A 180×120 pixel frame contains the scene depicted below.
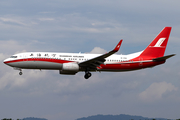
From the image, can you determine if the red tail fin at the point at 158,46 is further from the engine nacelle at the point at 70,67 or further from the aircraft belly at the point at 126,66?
the engine nacelle at the point at 70,67

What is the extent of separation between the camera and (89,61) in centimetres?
4275

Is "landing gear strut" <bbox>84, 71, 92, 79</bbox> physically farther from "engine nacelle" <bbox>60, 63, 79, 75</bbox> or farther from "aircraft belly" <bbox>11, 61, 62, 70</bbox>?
"aircraft belly" <bbox>11, 61, 62, 70</bbox>

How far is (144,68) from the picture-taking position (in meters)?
48.6

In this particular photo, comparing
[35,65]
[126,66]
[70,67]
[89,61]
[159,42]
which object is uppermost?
[159,42]

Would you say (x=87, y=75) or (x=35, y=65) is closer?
(x=35, y=65)

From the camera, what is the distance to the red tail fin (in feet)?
161

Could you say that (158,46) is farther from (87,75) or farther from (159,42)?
(87,75)

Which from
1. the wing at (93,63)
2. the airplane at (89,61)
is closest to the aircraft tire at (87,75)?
the airplane at (89,61)

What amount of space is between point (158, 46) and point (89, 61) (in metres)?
15.7

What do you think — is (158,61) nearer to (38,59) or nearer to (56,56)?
(56,56)

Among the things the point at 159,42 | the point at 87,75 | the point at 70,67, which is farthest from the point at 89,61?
the point at 159,42

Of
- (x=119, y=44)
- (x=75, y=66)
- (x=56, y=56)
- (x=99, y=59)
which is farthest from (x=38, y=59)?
(x=119, y=44)

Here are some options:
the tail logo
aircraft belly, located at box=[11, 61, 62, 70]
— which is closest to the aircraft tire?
aircraft belly, located at box=[11, 61, 62, 70]

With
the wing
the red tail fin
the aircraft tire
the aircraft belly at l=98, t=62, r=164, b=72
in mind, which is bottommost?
the aircraft tire
